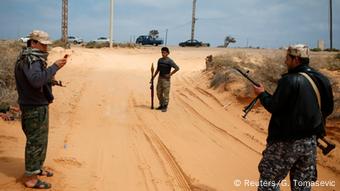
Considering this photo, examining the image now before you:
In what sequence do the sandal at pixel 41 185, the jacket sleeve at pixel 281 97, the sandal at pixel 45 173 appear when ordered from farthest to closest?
the sandal at pixel 45 173 → the sandal at pixel 41 185 → the jacket sleeve at pixel 281 97

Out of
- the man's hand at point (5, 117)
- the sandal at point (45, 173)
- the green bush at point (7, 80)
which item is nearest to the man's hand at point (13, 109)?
the green bush at point (7, 80)

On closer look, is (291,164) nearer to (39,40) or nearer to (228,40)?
(39,40)

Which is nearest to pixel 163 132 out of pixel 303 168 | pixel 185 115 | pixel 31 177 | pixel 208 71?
Result: pixel 185 115

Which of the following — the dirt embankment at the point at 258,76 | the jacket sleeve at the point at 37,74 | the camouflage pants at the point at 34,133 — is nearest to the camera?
the jacket sleeve at the point at 37,74

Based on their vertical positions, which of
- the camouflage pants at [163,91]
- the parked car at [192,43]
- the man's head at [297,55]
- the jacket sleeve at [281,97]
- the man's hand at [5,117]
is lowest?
the man's hand at [5,117]

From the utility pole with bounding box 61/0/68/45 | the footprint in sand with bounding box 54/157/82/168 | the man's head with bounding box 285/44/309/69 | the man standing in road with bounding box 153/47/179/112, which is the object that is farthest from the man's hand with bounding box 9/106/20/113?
the utility pole with bounding box 61/0/68/45

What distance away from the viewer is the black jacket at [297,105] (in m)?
4.41

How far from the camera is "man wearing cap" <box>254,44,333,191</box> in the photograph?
443 centimetres

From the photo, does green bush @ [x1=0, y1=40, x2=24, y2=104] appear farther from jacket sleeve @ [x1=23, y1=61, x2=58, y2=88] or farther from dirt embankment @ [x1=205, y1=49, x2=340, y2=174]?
dirt embankment @ [x1=205, y1=49, x2=340, y2=174]

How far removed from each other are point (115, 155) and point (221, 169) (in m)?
1.96

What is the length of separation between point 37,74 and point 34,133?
88 centimetres

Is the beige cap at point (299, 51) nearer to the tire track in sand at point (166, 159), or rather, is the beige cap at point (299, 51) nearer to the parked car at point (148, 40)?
the tire track in sand at point (166, 159)

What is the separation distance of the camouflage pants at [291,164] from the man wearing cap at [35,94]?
2862 millimetres

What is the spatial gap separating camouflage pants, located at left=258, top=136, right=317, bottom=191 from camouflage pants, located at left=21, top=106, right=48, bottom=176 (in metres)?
2.95
